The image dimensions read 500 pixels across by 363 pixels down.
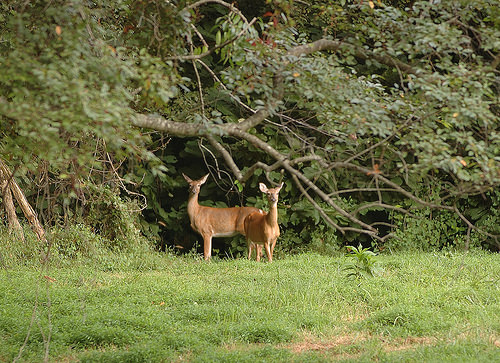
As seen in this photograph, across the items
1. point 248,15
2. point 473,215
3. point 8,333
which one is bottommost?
point 473,215

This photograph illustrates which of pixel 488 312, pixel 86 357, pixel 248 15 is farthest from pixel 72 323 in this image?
pixel 248 15

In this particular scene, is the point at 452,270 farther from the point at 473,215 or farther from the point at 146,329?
the point at 146,329

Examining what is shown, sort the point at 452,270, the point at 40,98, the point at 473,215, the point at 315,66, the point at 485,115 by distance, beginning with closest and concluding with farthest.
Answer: the point at 40,98 < the point at 485,115 < the point at 315,66 < the point at 452,270 < the point at 473,215

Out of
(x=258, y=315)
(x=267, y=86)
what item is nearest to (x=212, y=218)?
(x=258, y=315)

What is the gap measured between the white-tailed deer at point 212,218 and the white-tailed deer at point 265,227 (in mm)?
219

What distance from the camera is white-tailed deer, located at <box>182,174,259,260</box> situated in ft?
39.4

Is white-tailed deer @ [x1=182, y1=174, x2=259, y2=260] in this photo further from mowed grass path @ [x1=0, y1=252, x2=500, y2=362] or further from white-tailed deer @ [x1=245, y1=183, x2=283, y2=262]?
mowed grass path @ [x1=0, y1=252, x2=500, y2=362]

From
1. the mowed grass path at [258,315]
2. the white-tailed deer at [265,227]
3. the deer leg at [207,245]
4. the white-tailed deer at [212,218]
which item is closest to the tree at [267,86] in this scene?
the mowed grass path at [258,315]

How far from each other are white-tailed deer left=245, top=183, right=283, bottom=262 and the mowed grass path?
4.41 ft

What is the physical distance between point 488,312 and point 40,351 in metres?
4.38

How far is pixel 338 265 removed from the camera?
33.5 ft

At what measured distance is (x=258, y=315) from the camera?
7.31 metres

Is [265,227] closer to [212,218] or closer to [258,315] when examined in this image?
[212,218]

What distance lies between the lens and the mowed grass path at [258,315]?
6.20 metres
